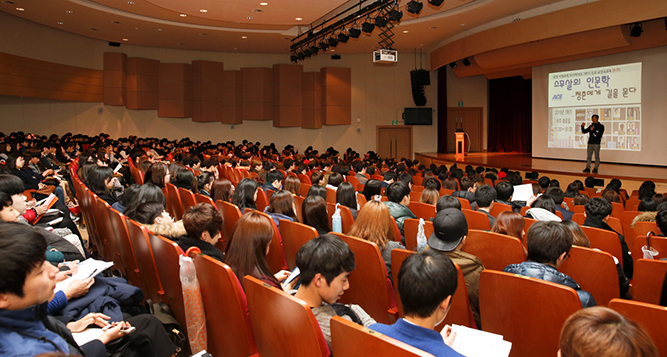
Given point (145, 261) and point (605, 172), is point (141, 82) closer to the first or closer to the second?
point (605, 172)

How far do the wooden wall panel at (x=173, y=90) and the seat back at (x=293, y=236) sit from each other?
14.3m

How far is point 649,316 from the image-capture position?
1672 mm

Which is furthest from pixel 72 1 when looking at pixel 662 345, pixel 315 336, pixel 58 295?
pixel 662 345

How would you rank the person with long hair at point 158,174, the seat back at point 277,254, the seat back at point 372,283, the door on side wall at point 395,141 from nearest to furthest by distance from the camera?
the seat back at point 372,283
the seat back at point 277,254
the person with long hair at point 158,174
the door on side wall at point 395,141

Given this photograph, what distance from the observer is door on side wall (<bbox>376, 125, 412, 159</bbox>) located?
18156 millimetres

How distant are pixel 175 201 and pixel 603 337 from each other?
482 centimetres

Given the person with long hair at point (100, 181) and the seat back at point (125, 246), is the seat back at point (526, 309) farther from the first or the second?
the person with long hair at point (100, 181)

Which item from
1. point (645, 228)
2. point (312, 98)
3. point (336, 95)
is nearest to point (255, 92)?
point (312, 98)

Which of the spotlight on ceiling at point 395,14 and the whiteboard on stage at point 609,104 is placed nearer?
the spotlight on ceiling at point 395,14

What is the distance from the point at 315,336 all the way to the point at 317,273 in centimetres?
37

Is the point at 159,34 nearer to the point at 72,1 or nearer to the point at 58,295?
the point at 72,1

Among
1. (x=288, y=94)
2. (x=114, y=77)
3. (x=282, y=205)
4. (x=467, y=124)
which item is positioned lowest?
(x=282, y=205)

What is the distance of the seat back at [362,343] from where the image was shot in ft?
4.14

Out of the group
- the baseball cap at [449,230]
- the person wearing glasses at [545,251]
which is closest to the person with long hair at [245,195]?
the baseball cap at [449,230]
